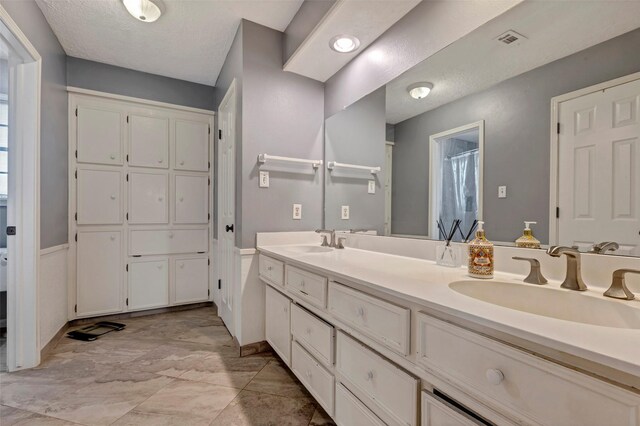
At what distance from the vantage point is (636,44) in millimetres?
892

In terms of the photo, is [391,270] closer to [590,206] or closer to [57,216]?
[590,206]

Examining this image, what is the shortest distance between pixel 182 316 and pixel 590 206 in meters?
3.29

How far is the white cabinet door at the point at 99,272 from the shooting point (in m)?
2.76

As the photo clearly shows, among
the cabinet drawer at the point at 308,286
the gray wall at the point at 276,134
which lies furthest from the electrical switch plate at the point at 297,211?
the cabinet drawer at the point at 308,286

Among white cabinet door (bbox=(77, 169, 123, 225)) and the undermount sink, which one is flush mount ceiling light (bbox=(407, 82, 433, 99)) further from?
white cabinet door (bbox=(77, 169, 123, 225))

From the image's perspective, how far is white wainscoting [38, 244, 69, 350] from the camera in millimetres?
2150

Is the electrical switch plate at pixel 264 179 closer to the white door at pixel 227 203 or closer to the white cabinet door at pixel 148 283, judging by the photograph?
the white door at pixel 227 203

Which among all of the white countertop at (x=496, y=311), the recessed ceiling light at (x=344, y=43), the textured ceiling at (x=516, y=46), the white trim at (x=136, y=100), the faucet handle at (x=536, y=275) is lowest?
the white countertop at (x=496, y=311)

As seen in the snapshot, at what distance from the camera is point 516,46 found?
4.00ft

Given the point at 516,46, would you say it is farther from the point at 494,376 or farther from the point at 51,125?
the point at 51,125

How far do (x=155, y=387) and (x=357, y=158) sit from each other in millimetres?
2011

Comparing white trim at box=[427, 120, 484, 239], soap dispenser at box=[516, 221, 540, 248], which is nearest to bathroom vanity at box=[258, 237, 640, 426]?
soap dispenser at box=[516, 221, 540, 248]

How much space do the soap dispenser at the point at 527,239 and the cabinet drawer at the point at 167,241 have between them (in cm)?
297

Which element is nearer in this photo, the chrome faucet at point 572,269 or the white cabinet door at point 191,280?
the chrome faucet at point 572,269
